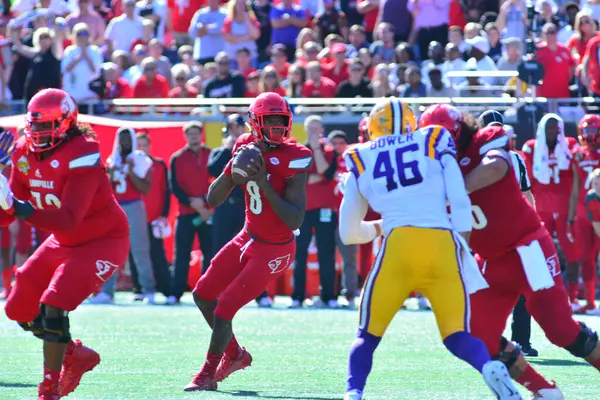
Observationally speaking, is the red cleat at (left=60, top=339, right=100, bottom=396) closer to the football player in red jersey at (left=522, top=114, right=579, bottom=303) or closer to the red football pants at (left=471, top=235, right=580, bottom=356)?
the red football pants at (left=471, top=235, right=580, bottom=356)

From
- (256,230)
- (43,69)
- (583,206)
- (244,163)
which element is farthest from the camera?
(43,69)

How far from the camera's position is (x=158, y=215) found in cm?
1477

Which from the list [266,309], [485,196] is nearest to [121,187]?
[266,309]

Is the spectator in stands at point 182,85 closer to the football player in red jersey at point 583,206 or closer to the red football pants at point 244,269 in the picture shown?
the football player in red jersey at point 583,206

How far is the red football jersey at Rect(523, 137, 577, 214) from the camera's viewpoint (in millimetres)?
13234

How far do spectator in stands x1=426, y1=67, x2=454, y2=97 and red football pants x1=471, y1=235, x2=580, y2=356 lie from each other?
7.99m

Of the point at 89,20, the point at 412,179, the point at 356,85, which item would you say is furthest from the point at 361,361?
the point at 89,20

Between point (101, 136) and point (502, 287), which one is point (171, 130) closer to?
point (101, 136)

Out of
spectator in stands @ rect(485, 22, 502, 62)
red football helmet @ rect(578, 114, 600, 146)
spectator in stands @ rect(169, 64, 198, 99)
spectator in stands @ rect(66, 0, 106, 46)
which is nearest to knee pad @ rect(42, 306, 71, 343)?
red football helmet @ rect(578, 114, 600, 146)

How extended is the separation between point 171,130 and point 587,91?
505cm

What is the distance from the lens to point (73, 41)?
17.1m

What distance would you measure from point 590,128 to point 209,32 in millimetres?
6538

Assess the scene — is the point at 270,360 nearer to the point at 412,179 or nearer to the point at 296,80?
the point at 412,179

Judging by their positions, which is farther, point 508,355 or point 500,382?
point 508,355
